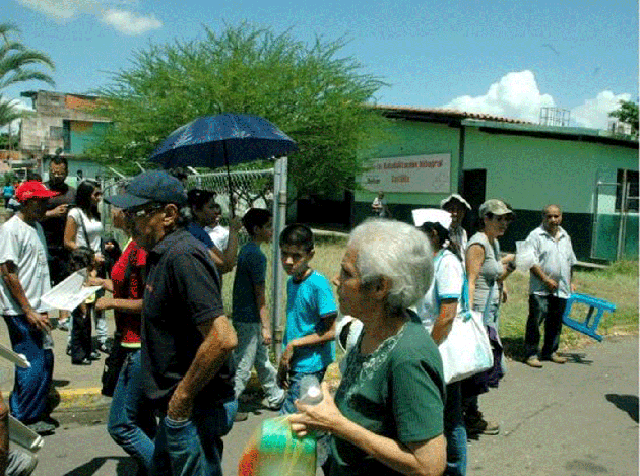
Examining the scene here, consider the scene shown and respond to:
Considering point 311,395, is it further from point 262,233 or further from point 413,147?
point 413,147

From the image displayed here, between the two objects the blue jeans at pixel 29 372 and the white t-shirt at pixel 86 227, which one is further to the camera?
the white t-shirt at pixel 86 227

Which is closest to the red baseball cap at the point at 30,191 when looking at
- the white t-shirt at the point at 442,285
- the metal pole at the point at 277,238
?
the metal pole at the point at 277,238

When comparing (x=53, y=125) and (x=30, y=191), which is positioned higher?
(x=53, y=125)

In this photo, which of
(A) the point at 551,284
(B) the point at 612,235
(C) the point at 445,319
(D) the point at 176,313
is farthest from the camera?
(B) the point at 612,235

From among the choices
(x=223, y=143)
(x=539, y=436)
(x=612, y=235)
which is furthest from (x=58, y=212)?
(x=612, y=235)

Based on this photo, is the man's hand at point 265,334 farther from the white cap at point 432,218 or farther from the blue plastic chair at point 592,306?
the blue plastic chair at point 592,306

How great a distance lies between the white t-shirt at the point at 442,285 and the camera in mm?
3385

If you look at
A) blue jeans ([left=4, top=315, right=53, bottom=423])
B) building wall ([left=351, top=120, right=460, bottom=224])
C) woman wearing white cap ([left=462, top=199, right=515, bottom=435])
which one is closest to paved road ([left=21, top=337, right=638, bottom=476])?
woman wearing white cap ([left=462, top=199, right=515, bottom=435])

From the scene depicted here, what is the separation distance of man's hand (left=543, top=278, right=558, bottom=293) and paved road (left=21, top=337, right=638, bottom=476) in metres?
0.90

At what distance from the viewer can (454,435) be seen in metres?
3.29

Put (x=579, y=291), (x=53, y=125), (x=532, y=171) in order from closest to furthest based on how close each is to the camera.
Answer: (x=579, y=291) → (x=532, y=171) → (x=53, y=125)

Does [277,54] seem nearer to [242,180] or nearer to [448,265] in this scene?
[242,180]

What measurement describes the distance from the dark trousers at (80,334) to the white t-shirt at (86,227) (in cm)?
61

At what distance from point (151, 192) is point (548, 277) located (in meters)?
5.29
